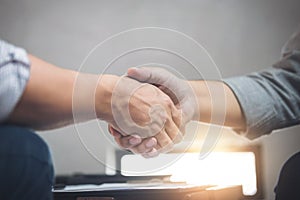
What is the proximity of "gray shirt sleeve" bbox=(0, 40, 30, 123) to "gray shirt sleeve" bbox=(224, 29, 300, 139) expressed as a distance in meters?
0.51

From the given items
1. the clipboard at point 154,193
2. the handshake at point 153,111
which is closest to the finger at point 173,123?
the handshake at point 153,111

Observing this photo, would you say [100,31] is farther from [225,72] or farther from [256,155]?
[256,155]

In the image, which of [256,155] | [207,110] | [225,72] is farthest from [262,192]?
[207,110]

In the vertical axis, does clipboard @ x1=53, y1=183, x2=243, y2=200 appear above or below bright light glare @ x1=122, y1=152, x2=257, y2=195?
above

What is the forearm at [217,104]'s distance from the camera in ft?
2.46

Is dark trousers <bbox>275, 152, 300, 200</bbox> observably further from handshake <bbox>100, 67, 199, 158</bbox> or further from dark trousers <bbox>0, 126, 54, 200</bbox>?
dark trousers <bbox>0, 126, 54, 200</bbox>

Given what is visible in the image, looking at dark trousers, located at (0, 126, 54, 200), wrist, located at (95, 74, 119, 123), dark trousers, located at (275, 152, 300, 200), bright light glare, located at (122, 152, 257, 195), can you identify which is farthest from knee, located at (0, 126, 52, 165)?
bright light glare, located at (122, 152, 257, 195)

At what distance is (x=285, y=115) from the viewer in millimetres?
757

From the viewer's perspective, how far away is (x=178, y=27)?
4.03 feet

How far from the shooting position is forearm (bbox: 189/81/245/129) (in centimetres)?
75

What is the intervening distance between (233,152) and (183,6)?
41 centimetres

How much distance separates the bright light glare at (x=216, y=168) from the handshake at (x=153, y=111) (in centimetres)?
16

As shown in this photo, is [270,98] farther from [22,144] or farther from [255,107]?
[22,144]

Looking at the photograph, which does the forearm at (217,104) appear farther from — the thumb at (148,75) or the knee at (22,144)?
the knee at (22,144)
